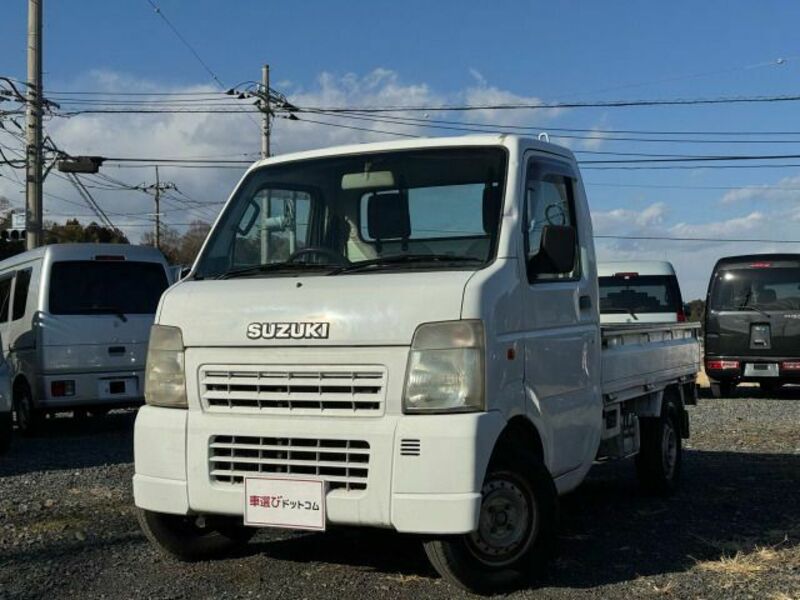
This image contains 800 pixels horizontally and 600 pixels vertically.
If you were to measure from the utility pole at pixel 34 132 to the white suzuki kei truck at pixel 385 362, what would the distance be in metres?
17.9

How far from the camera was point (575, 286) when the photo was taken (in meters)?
5.32

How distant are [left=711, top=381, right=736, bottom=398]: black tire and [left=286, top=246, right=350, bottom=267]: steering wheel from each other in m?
12.1

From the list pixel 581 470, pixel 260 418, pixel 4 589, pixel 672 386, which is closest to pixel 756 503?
pixel 672 386

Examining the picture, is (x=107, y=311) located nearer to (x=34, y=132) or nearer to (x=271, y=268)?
(x=271, y=268)

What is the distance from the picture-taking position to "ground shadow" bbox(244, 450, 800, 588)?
511cm

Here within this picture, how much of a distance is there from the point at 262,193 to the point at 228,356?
49.6 inches

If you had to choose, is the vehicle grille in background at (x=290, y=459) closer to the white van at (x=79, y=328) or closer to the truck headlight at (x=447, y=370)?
the truck headlight at (x=447, y=370)

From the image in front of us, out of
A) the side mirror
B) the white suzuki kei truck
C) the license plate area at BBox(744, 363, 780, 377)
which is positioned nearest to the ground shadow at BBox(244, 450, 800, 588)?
the white suzuki kei truck

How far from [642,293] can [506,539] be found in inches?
462

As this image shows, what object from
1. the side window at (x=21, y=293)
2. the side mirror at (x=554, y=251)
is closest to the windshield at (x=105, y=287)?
the side window at (x=21, y=293)

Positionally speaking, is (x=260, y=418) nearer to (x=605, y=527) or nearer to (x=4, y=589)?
(x=4, y=589)

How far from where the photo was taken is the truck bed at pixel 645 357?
5992 millimetres

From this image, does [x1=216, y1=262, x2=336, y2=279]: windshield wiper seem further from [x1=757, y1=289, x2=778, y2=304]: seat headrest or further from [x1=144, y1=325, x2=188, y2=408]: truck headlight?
[x1=757, y1=289, x2=778, y2=304]: seat headrest

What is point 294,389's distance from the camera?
172 inches
